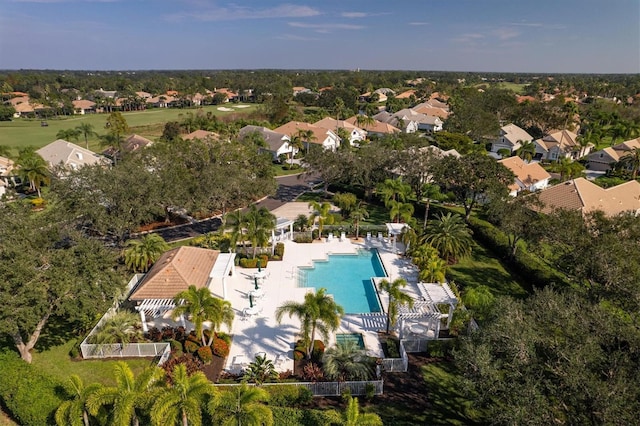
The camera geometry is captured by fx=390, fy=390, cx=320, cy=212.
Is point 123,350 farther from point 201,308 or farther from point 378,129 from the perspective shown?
point 378,129

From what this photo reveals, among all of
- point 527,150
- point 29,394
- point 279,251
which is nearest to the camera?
point 29,394

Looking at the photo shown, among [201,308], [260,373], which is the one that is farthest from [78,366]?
[260,373]

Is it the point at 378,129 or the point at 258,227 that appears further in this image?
the point at 378,129

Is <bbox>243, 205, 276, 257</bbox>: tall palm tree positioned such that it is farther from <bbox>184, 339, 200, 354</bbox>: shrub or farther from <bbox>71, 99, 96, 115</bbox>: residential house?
<bbox>71, 99, 96, 115</bbox>: residential house

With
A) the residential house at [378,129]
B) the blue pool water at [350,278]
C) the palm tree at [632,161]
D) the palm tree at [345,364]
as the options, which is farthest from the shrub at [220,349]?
the residential house at [378,129]

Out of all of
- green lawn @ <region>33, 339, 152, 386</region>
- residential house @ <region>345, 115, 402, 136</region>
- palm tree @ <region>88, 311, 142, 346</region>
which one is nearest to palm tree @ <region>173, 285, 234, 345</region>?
palm tree @ <region>88, 311, 142, 346</region>

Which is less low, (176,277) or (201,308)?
(176,277)
